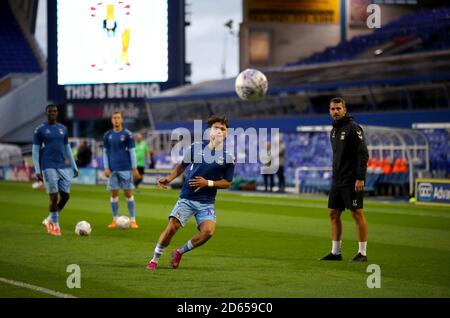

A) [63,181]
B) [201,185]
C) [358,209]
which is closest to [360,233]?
[358,209]

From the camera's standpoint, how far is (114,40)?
3759 cm

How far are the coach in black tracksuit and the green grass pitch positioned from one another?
22.2 inches

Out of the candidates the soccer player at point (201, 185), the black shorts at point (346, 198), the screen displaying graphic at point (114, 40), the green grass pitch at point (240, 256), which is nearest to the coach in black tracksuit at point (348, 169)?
the black shorts at point (346, 198)

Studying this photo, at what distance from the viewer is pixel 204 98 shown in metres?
48.1

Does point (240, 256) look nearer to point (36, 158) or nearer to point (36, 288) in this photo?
point (36, 288)

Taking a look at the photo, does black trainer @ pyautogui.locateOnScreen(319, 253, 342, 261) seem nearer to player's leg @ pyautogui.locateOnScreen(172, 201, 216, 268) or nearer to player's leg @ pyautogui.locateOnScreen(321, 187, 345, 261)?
player's leg @ pyautogui.locateOnScreen(321, 187, 345, 261)

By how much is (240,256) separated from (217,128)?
279 cm

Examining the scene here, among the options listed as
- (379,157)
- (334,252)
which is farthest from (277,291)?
(379,157)

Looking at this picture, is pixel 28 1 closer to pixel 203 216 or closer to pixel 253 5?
pixel 253 5

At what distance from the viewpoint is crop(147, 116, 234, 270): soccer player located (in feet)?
39.4

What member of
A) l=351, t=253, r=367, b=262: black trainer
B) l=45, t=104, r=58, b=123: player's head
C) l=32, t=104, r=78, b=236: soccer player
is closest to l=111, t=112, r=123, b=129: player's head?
l=32, t=104, r=78, b=236: soccer player

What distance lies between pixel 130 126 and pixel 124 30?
934 inches

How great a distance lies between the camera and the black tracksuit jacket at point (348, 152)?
43.0 feet

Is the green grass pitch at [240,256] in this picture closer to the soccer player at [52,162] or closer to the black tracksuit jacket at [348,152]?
the soccer player at [52,162]
